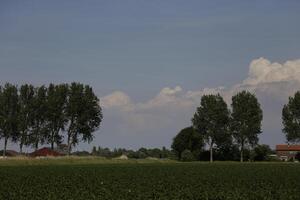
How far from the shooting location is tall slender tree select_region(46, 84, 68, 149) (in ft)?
389

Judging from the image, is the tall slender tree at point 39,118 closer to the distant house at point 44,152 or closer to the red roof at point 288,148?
the distant house at point 44,152

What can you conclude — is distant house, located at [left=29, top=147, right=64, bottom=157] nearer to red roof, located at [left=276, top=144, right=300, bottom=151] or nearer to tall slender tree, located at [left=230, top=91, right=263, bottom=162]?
tall slender tree, located at [left=230, top=91, right=263, bottom=162]

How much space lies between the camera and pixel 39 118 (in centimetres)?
11994

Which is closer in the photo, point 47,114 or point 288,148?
point 47,114

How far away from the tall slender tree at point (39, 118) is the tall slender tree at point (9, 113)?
383 centimetres

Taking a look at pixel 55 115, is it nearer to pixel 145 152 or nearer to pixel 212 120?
pixel 212 120

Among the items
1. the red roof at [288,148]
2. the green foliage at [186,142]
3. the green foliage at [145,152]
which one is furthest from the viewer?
the red roof at [288,148]

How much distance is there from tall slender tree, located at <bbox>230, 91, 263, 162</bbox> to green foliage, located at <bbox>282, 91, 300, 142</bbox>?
7.24 meters

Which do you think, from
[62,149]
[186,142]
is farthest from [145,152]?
[62,149]

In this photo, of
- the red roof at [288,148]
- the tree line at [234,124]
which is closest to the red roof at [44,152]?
the tree line at [234,124]

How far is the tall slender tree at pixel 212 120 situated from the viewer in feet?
403

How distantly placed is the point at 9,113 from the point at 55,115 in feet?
32.7

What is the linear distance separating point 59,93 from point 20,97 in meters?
8.70

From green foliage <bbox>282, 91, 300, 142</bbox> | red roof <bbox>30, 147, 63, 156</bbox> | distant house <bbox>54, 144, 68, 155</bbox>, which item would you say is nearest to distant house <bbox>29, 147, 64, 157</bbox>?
red roof <bbox>30, 147, 63, 156</bbox>
